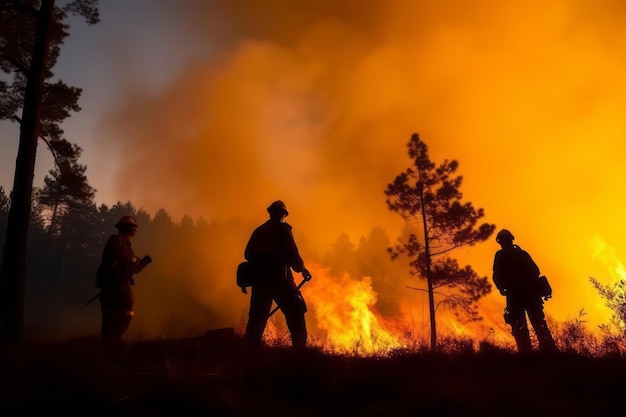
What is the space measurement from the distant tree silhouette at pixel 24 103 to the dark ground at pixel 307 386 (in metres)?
4.60

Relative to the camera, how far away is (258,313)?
636 cm

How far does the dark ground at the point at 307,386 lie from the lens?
9.27 feet

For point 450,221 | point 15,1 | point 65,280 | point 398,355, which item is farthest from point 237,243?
point 398,355

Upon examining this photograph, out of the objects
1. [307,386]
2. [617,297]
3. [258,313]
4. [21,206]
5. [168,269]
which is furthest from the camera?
[168,269]

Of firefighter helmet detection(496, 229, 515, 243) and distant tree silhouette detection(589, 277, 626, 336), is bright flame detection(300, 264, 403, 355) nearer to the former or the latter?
distant tree silhouette detection(589, 277, 626, 336)

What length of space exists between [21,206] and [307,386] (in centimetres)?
801

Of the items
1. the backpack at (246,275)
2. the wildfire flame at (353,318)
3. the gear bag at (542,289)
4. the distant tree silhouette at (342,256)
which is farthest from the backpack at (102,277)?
the distant tree silhouette at (342,256)

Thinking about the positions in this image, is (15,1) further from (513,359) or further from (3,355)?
(513,359)

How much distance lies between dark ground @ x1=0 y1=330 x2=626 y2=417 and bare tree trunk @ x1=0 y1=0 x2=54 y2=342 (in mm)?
4331

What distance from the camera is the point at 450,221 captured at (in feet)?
69.1

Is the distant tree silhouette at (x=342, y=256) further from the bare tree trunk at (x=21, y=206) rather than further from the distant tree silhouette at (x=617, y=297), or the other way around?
the bare tree trunk at (x=21, y=206)

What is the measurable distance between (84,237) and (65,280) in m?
9.40

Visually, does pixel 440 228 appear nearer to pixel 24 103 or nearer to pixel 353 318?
pixel 353 318

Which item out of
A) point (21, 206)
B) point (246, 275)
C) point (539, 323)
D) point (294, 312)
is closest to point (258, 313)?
point (294, 312)
